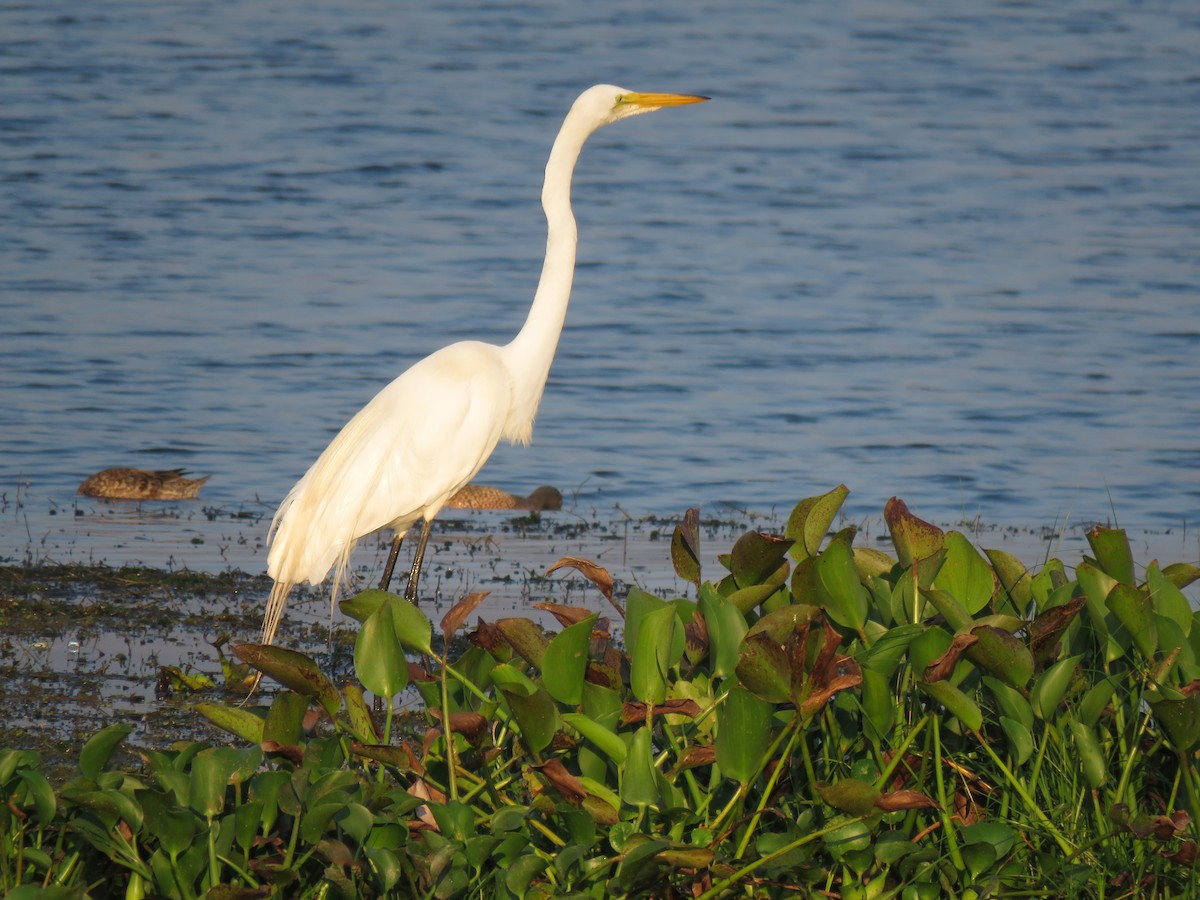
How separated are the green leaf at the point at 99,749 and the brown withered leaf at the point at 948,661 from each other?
5.08 ft

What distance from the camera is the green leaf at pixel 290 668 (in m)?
3.15

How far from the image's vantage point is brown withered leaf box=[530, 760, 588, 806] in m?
3.09

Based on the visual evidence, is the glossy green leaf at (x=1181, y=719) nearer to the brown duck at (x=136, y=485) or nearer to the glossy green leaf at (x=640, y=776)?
the glossy green leaf at (x=640, y=776)

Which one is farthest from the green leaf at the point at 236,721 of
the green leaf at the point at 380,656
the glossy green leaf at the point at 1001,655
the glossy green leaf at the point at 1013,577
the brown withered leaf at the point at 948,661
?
the glossy green leaf at the point at 1013,577

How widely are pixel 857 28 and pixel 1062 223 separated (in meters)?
11.0

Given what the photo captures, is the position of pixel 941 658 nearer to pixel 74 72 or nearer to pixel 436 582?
pixel 436 582

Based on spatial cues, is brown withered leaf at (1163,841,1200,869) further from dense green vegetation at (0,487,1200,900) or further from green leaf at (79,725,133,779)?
green leaf at (79,725,133,779)

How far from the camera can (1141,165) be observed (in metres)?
18.9

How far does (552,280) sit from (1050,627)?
2938 mm

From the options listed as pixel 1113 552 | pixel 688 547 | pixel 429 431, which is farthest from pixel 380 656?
pixel 429 431

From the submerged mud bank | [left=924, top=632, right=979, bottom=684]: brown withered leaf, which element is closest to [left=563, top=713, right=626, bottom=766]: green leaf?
[left=924, top=632, right=979, bottom=684]: brown withered leaf

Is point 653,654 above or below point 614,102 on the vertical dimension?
below

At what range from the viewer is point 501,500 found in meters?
8.84

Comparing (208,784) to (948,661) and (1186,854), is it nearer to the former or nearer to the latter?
(948,661)
